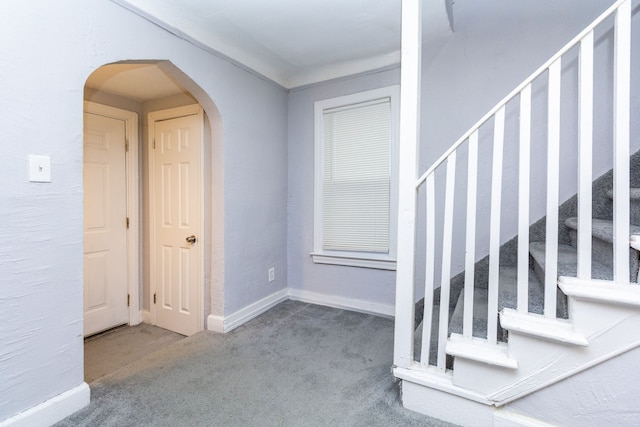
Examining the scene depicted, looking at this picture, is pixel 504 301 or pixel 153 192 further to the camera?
pixel 153 192

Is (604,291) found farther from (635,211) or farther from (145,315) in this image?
(145,315)

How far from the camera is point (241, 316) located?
2436 millimetres

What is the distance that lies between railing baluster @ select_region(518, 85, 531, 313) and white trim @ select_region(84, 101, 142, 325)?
298 centimetres

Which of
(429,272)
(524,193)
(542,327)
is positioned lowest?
(542,327)

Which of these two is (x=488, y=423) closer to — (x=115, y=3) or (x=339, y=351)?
(x=339, y=351)

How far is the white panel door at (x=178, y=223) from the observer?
250 centimetres

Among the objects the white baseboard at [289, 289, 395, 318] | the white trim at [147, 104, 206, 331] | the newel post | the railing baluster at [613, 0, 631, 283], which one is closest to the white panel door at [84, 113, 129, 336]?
the white trim at [147, 104, 206, 331]

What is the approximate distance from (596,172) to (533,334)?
1.43 meters

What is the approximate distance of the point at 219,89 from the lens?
7.29ft

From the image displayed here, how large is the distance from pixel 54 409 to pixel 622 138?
2593mm

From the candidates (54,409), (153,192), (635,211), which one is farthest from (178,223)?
(635,211)

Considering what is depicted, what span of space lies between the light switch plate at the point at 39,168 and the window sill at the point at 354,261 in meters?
2.01

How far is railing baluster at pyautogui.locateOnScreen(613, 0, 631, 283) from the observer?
107 cm

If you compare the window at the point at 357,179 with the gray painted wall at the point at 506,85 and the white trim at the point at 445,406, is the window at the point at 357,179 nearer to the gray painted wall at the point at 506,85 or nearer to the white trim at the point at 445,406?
the gray painted wall at the point at 506,85
